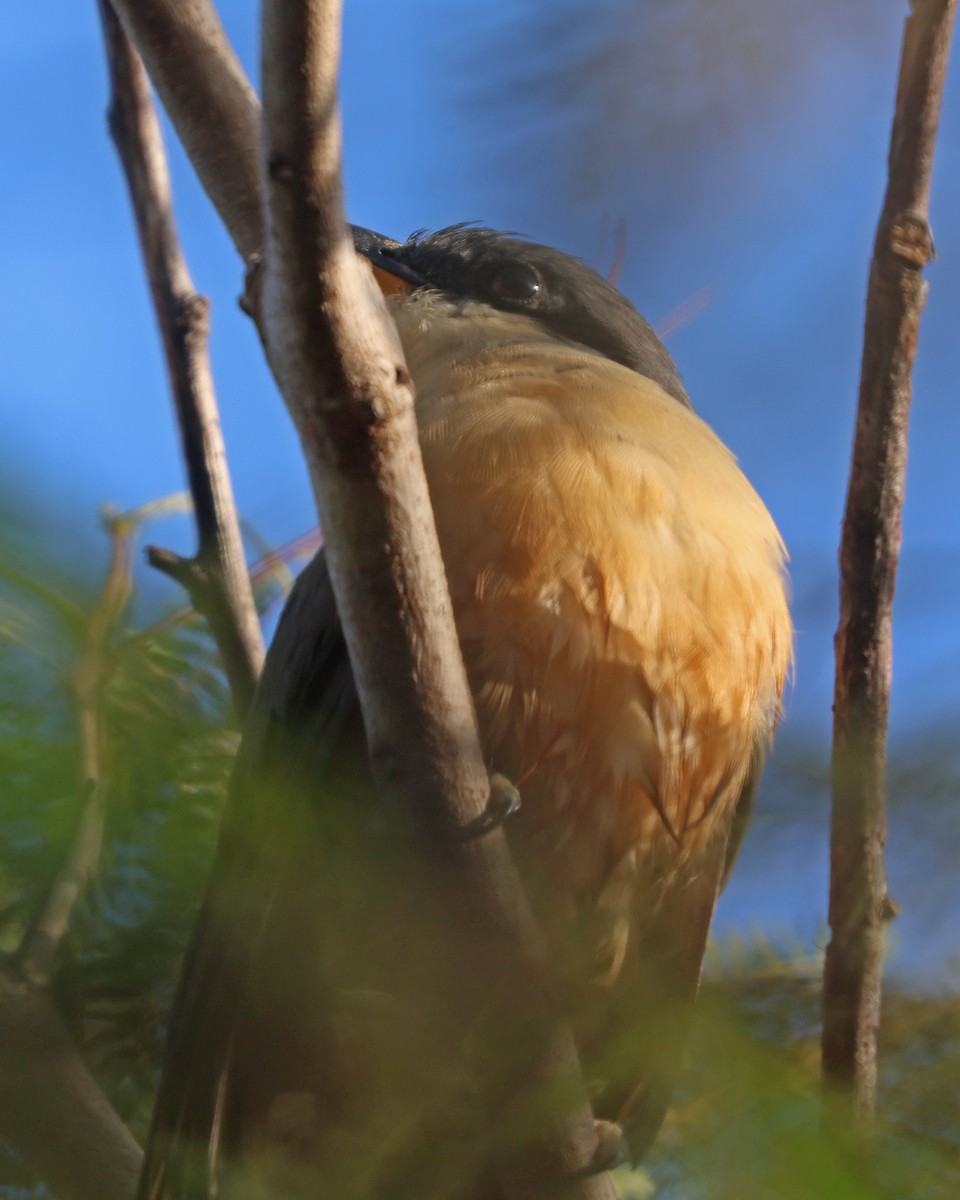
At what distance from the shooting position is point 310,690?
2.13m

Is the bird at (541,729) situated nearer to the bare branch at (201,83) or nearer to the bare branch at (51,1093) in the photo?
the bare branch at (51,1093)

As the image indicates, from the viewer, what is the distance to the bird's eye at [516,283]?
119 inches

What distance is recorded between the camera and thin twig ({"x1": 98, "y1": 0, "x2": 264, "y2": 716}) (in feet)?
7.25

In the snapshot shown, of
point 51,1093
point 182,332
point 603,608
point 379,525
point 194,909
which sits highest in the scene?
point 182,332

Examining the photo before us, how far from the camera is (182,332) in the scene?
2.43m

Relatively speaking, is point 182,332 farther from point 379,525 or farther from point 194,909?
point 194,909

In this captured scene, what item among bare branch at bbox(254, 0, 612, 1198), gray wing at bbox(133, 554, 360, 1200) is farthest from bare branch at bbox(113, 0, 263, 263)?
bare branch at bbox(254, 0, 612, 1198)

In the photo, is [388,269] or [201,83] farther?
[388,269]

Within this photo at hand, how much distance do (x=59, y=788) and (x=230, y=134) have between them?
56.9 inches

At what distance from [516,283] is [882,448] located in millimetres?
1331

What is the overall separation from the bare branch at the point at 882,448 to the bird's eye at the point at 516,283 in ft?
4.00

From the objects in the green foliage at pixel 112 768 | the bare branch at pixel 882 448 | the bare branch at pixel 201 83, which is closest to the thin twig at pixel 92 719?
the green foliage at pixel 112 768

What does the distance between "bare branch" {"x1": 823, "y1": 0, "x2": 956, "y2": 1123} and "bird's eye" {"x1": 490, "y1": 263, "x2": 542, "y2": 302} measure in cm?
122

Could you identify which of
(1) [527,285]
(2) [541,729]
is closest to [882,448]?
(2) [541,729]
